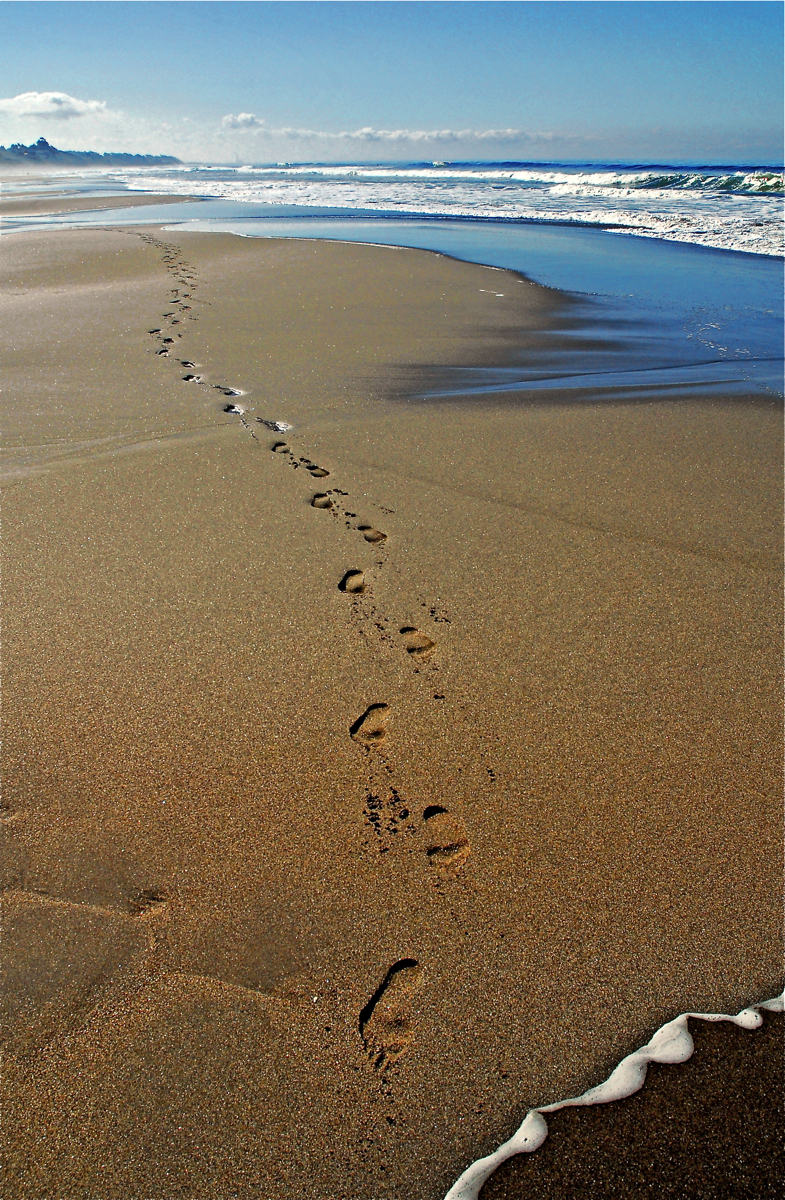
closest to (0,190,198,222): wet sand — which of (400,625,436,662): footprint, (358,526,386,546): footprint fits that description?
(358,526,386,546): footprint

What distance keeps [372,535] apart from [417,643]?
809 millimetres

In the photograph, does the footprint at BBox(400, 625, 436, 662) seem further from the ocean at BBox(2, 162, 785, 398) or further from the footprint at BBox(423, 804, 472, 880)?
the ocean at BBox(2, 162, 785, 398)

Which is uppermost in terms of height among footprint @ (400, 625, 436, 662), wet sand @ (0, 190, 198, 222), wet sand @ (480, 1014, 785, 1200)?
wet sand @ (0, 190, 198, 222)

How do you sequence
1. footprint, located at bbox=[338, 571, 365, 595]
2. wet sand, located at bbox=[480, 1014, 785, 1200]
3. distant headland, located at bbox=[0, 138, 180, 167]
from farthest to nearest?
distant headland, located at bbox=[0, 138, 180, 167]
footprint, located at bbox=[338, 571, 365, 595]
wet sand, located at bbox=[480, 1014, 785, 1200]

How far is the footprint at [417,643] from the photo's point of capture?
→ 2.42 meters

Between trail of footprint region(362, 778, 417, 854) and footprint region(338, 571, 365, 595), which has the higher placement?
footprint region(338, 571, 365, 595)

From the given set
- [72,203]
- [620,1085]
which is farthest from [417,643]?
[72,203]

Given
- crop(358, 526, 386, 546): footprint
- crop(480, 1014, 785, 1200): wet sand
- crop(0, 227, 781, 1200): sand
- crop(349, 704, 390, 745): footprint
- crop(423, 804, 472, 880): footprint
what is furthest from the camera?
crop(358, 526, 386, 546): footprint

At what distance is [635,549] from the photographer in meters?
3.04

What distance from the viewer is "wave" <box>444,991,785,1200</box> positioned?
1.21 m

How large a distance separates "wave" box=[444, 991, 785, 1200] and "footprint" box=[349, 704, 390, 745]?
1023 mm

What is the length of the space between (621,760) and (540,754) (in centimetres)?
25

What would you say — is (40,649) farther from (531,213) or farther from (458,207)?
(458,207)

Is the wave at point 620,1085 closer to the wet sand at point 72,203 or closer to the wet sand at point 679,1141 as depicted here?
the wet sand at point 679,1141
